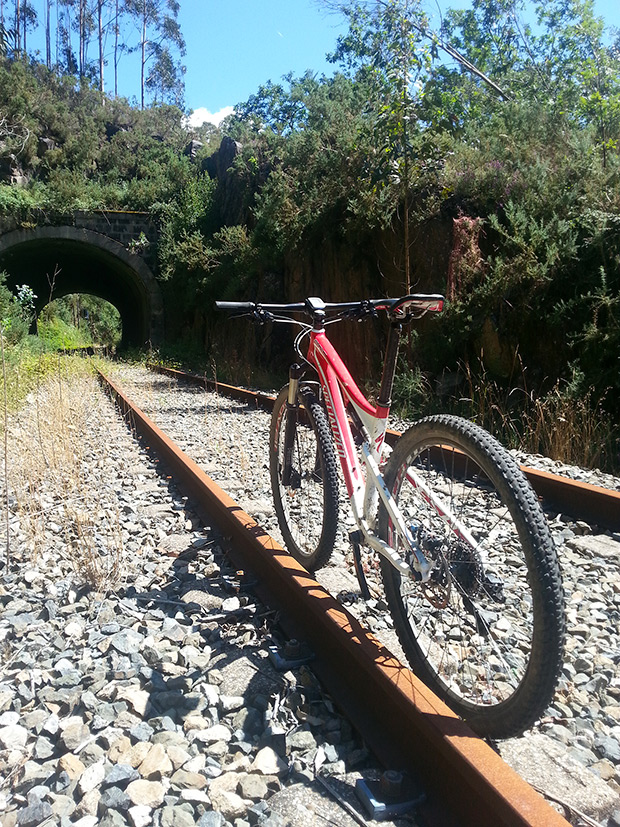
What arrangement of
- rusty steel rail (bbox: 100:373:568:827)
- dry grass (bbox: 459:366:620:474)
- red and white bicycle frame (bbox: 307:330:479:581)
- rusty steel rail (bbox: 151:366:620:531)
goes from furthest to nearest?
dry grass (bbox: 459:366:620:474)
rusty steel rail (bbox: 151:366:620:531)
red and white bicycle frame (bbox: 307:330:479:581)
rusty steel rail (bbox: 100:373:568:827)

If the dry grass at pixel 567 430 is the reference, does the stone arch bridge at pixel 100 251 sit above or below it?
above

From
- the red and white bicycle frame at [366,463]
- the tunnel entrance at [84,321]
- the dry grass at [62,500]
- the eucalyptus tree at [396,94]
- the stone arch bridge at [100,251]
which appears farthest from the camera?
the tunnel entrance at [84,321]

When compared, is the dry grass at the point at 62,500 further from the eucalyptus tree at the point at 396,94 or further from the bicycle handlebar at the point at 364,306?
the eucalyptus tree at the point at 396,94

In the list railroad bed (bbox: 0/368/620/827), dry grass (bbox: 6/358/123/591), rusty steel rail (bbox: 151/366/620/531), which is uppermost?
rusty steel rail (bbox: 151/366/620/531)

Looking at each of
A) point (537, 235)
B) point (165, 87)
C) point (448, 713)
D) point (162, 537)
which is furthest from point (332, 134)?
point (165, 87)

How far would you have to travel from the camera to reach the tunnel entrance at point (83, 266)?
22141mm

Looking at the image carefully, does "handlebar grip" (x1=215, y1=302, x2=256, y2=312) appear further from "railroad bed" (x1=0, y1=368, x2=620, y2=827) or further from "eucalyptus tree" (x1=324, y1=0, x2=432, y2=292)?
"eucalyptus tree" (x1=324, y1=0, x2=432, y2=292)

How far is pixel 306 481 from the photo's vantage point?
10.9ft

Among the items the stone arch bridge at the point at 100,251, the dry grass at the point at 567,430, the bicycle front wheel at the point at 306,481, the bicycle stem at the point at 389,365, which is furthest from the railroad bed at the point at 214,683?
the stone arch bridge at the point at 100,251

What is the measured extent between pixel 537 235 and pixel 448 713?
7.01 meters

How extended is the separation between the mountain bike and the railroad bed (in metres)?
0.25

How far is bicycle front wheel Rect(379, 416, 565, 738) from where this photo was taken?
162 centimetres

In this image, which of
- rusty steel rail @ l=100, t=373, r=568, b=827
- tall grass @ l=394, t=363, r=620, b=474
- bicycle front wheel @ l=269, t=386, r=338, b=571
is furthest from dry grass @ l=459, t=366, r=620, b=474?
rusty steel rail @ l=100, t=373, r=568, b=827

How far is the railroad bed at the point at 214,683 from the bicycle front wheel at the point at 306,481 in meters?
0.21
